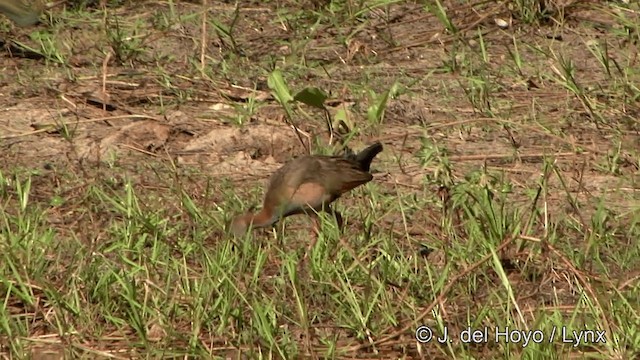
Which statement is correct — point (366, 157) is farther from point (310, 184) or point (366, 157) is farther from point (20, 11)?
point (20, 11)

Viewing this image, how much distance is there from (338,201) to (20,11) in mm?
2216

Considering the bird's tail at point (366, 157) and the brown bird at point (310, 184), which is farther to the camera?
the bird's tail at point (366, 157)

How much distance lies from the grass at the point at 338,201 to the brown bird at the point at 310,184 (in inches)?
4.0

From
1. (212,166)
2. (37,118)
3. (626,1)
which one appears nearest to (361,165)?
(212,166)

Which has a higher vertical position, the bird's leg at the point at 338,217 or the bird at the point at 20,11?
the bird's leg at the point at 338,217

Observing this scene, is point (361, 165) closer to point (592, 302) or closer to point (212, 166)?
point (212, 166)

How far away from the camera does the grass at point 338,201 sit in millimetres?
4844

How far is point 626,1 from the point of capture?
25.8ft

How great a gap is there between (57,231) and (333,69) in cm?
223

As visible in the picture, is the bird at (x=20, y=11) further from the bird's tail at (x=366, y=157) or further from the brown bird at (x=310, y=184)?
the bird's tail at (x=366, y=157)

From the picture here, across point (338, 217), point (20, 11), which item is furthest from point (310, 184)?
point (20, 11)

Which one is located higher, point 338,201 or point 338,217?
point 338,217

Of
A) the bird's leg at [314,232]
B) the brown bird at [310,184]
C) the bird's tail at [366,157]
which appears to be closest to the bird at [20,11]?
the brown bird at [310,184]

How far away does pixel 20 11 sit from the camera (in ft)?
24.3
